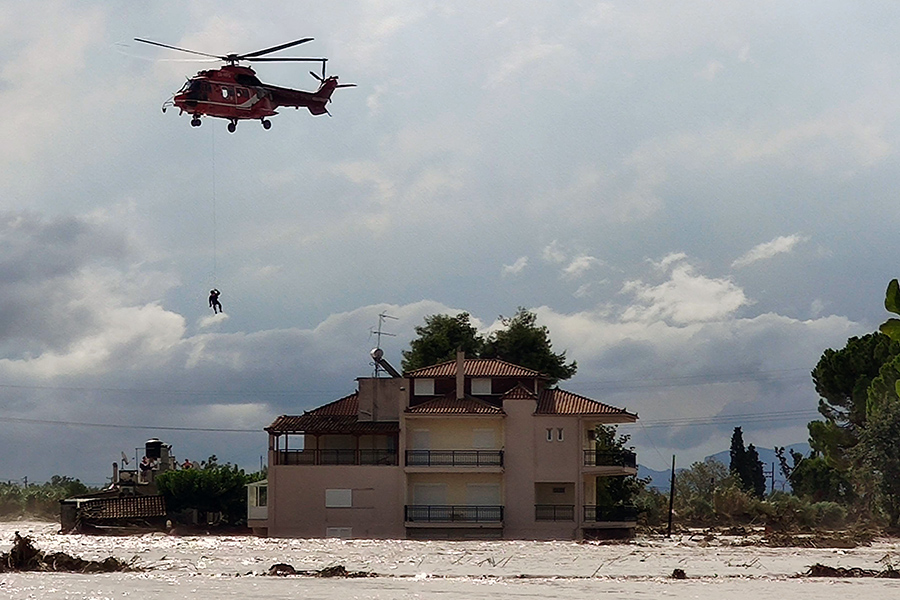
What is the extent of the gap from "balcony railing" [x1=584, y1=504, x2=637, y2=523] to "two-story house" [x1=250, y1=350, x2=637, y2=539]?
2.1 inches

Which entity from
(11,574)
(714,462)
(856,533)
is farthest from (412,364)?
(11,574)

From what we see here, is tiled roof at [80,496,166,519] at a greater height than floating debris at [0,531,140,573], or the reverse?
tiled roof at [80,496,166,519]

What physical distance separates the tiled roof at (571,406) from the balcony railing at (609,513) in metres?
4.95

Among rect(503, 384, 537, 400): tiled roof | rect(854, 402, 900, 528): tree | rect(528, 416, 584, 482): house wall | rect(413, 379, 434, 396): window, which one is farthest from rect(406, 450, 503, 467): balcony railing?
rect(854, 402, 900, 528): tree

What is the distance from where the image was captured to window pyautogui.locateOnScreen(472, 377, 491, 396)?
77750mm

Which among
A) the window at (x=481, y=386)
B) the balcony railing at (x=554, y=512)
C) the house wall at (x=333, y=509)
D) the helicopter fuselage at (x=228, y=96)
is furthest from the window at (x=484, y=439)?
the helicopter fuselage at (x=228, y=96)

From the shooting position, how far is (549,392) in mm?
79188

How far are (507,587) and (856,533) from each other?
138 ft

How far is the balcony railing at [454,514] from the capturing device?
73.6 meters

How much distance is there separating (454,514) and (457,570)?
1031 inches

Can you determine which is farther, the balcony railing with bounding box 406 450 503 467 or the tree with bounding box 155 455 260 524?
the tree with bounding box 155 455 260 524

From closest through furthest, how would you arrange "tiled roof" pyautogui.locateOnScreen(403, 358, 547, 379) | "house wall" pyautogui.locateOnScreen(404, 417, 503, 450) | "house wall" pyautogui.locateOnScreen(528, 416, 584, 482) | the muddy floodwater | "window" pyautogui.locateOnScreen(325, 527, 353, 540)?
the muddy floodwater
"window" pyautogui.locateOnScreen(325, 527, 353, 540)
"house wall" pyautogui.locateOnScreen(528, 416, 584, 482)
"house wall" pyautogui.locateOnScreen(404, 417, 503, 450)
"tiled roof" pyautogui.locateOnScreen(403, 358, 547, 379)

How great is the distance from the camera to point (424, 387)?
77750 mm

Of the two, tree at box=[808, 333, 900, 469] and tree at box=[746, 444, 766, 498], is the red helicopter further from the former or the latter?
tree at box=[746, 444, 766, 498]
